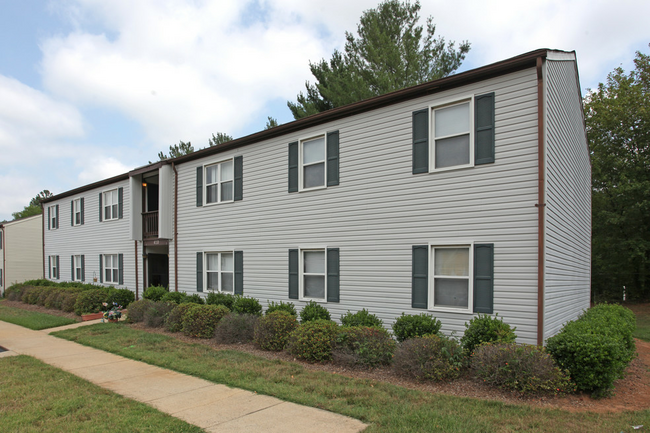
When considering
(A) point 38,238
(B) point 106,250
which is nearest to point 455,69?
(B) point 106,250

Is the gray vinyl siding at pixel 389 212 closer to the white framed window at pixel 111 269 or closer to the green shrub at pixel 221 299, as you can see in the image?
the green shrub at pixel 221 299

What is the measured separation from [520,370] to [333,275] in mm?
5321

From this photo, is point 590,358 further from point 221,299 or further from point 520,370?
point 221,299

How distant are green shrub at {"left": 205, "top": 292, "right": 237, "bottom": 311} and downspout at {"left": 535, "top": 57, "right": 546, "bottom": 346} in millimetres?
8319

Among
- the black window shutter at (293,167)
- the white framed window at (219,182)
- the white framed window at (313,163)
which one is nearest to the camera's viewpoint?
the white framed window at (313,163)

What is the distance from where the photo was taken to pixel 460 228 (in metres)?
8.53

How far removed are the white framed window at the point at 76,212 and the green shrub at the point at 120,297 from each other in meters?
8.45

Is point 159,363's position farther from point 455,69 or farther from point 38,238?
point 38,238

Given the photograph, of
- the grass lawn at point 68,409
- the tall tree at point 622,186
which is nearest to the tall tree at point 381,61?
the tall tree at point 622,186

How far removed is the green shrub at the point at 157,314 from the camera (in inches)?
502

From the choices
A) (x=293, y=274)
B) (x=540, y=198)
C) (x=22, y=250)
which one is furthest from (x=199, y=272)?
(x=22, y=250)

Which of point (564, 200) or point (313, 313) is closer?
point (564, 200)

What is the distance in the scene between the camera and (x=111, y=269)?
20.1 metres

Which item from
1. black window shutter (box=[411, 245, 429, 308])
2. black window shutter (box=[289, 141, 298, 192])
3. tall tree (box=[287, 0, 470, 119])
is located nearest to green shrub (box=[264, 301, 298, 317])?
black window shutter (box=[289, 141, 298, 192])
